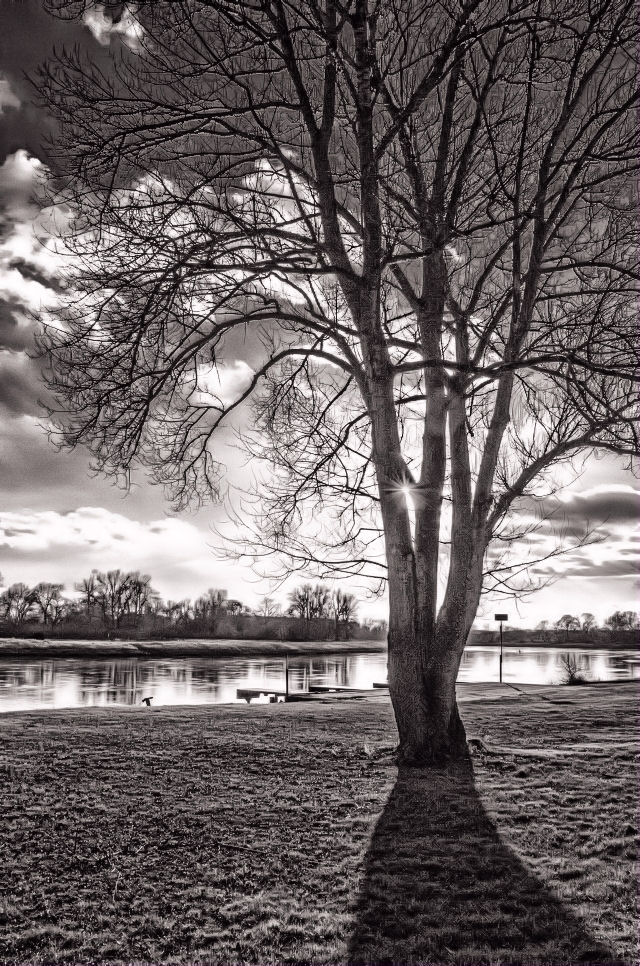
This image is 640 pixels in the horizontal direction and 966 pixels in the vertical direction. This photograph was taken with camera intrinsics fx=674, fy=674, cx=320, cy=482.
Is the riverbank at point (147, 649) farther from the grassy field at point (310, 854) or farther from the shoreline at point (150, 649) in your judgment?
the grassy field at point (310, 854)

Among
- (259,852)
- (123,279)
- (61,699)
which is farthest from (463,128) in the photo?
(61,699)

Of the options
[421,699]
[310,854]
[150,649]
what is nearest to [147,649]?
[150,649]

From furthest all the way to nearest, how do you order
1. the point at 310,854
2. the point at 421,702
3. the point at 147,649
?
1. the point at 147,649
2. the point at 421,702
3. the point at 310,854

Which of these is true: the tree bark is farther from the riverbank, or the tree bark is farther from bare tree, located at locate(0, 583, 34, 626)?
bare tree, located at locate(0, 583, 34, 626)

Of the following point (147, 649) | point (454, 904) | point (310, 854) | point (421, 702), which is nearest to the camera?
point (454, 904)

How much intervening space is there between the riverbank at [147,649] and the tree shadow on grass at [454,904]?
4554 centimetres

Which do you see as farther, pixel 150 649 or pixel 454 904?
pixel 150 649

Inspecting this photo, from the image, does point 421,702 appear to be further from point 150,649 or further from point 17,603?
point 17,603

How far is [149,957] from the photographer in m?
Result: 3.25

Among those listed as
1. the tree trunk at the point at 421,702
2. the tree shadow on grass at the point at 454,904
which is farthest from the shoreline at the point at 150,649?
the tree shadow on grass at the point at 454,904

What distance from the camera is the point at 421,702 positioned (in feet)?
Answer: 25.6

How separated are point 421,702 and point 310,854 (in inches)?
A: 130

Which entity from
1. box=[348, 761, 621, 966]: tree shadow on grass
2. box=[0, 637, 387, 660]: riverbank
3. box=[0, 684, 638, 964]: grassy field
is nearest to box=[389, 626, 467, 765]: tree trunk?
box=[0, 684, 638, 964]: grassy field

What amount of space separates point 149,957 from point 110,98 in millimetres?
7589
